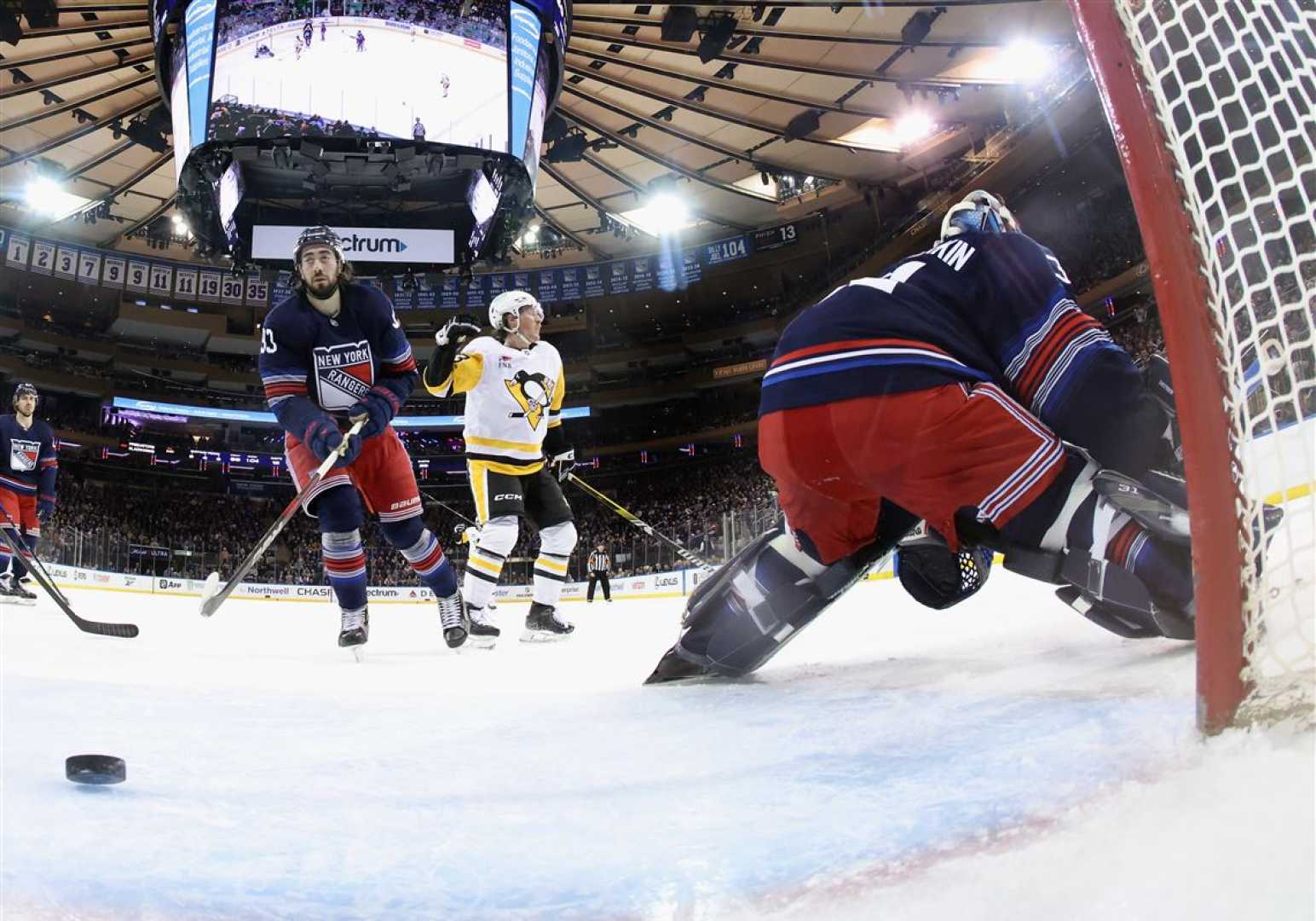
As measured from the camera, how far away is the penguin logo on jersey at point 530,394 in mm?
4008

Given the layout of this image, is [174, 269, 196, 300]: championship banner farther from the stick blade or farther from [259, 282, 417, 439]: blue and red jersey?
[259, 282, 417, 439]: blue and red jersey

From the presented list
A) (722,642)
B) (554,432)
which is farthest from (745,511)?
(722,642)

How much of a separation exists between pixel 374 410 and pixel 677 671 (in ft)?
5.84

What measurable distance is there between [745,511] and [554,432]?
11.6ft

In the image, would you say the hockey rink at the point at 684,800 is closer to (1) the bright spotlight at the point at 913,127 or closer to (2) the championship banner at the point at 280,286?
(1) the bright spotlight at the point at 913,127

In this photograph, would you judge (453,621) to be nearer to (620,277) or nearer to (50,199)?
(50,199)

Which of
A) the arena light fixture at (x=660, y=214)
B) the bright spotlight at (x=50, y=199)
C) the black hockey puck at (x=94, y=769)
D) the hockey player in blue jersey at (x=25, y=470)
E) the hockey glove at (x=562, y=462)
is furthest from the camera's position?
the arena light fixture at (x=660, y=214)

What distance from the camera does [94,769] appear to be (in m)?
1.18

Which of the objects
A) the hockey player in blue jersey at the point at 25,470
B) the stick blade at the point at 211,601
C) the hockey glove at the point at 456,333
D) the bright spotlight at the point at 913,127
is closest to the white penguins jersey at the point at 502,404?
the hockey glove at the point at 456,333

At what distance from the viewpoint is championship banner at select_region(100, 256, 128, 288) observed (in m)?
18.5

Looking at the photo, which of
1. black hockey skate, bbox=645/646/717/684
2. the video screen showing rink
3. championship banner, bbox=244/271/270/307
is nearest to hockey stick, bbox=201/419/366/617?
black hockey skate, bbox=645/646/717/684

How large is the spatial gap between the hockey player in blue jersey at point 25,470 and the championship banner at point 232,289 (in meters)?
15.0

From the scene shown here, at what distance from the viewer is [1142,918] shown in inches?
23.7

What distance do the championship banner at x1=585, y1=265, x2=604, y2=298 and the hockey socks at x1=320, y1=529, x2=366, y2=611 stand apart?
16.1 metres
